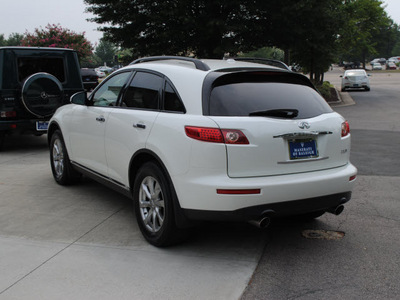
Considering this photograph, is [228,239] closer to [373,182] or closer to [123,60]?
[373,182]

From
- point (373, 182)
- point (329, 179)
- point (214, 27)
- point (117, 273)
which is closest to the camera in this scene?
point (117, 273)

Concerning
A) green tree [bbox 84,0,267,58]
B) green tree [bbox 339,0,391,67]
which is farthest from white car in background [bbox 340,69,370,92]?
green tree [bbox 84,0,267,58]

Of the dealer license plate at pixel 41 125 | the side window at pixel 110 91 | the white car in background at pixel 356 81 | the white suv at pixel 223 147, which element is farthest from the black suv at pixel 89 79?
the white suv at pixel 223 147

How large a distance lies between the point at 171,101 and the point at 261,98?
81 cm

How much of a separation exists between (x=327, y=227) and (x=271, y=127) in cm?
164

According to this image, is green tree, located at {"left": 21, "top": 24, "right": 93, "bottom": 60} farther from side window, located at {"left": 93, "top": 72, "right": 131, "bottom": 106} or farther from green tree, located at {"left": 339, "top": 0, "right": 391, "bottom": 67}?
side window, located at {"left": 93, "top": 72, "right": 131, "bottom": 106}

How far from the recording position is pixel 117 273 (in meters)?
3.66

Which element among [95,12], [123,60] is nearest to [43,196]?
[95,12]

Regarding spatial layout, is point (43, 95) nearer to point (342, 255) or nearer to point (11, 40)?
point (342, 255)

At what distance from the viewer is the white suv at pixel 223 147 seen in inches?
143

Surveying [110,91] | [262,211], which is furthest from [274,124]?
[110,91]

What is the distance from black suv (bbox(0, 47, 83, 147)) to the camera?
352 inches

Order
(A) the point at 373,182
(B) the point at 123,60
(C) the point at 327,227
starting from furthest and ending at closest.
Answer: (B) the point at 123,60, (A) the point at 373,182, (C) the point at 327,227

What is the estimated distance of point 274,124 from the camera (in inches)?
147
